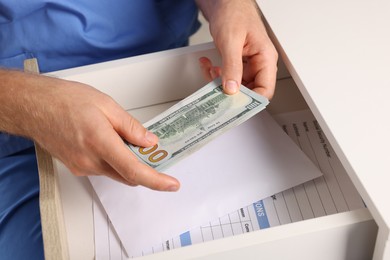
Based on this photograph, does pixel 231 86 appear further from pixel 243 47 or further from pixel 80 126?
pixel 80 126

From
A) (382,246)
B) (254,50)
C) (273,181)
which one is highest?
(254,50)

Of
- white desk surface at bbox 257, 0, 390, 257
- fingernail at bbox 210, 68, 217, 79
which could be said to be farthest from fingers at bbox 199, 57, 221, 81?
white desk surface at bbox 257, 0, 390, 257

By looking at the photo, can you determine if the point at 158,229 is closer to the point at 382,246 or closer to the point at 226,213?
the point at 226,213

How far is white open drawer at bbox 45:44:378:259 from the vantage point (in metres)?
0.48

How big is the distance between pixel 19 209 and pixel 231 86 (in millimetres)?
389

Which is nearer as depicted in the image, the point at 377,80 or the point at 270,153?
the point at 377,80

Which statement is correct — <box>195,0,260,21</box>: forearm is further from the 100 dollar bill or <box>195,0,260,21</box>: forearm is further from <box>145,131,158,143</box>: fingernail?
<box>145,131,158,143</box>: fingernail

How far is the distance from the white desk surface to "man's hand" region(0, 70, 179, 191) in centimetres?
19

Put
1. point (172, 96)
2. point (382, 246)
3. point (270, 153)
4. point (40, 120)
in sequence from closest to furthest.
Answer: point (382, 246), point (40, 120), point (270, 153), point (172, 96)

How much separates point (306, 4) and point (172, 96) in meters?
0.26

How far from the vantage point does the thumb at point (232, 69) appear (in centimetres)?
63

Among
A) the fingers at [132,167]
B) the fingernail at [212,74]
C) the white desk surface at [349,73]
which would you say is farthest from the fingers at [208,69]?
the fingers at [132,167]

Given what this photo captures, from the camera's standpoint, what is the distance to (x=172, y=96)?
785 mm

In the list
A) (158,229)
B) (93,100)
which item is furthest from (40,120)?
(158,229)
